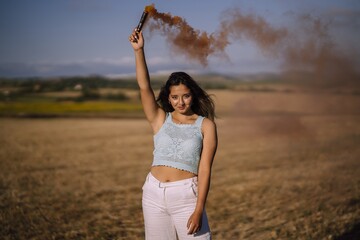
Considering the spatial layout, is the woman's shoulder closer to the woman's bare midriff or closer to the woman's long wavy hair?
the woman's long wavy hair

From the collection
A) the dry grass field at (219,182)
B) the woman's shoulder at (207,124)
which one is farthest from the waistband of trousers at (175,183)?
the dry grass field at (219,182)

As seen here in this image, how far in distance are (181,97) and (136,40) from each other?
61 centimetres

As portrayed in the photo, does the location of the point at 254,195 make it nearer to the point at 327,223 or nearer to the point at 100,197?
the point at 327,223

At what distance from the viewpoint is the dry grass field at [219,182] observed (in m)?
6.92

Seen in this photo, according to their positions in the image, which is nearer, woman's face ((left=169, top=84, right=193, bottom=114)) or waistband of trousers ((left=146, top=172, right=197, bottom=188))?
waistband of trousers ((left=146, top=172, right=197, bottom=188))

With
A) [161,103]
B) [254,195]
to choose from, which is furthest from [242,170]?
[161,103]

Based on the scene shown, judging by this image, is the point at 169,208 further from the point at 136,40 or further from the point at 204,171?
the point at 136,40

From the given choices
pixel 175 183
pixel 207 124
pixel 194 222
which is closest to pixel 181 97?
pixel 207 124

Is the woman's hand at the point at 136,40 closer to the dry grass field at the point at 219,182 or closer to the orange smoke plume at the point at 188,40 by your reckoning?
the orange smoke plume at the point at 188,40

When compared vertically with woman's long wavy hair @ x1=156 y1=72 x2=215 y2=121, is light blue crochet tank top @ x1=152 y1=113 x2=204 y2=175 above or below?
below

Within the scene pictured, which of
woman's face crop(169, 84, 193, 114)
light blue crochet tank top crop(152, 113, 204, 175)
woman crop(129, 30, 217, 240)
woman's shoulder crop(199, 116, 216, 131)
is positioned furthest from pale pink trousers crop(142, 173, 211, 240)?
woman's face crop(169, 84, 193, 114)

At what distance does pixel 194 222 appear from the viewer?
3.29 meters

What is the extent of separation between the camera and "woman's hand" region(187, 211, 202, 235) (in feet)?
10.8

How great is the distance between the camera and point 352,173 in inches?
435
